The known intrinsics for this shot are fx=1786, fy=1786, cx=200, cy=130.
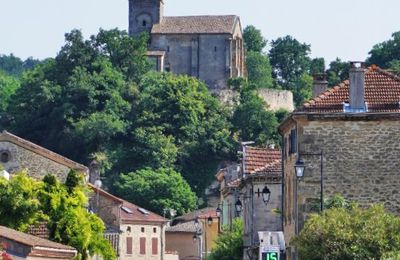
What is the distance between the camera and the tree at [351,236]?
145 feet

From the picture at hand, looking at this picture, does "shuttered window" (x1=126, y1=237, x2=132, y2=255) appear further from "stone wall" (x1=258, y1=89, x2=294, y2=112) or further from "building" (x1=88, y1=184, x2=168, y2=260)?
"stone wall" (x1=258, y1=89, x2=294, y2=112)

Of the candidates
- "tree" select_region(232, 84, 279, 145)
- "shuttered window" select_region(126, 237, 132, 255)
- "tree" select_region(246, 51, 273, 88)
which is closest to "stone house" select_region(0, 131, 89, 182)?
"shuttered window" select_region(126, 237, 132, 255)

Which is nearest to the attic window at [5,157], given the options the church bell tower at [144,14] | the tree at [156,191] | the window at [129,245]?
the window at [129,245]

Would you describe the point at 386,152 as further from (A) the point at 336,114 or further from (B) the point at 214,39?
(B) the point at 214,39

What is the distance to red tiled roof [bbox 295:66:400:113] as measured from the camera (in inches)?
1976

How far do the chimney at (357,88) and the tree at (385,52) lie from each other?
404 feet

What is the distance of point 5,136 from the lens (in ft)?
241

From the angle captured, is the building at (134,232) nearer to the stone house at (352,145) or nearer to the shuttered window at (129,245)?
the shuttered window at (129,245)

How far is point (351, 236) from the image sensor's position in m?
44.4

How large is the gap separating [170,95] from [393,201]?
11113 centimetres

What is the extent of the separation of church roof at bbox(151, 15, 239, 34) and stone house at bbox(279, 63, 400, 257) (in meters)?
133

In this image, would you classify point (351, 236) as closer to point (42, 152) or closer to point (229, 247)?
point (229, 247)

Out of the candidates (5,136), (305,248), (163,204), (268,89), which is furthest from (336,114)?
(268,89)

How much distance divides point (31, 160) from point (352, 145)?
24.7m
